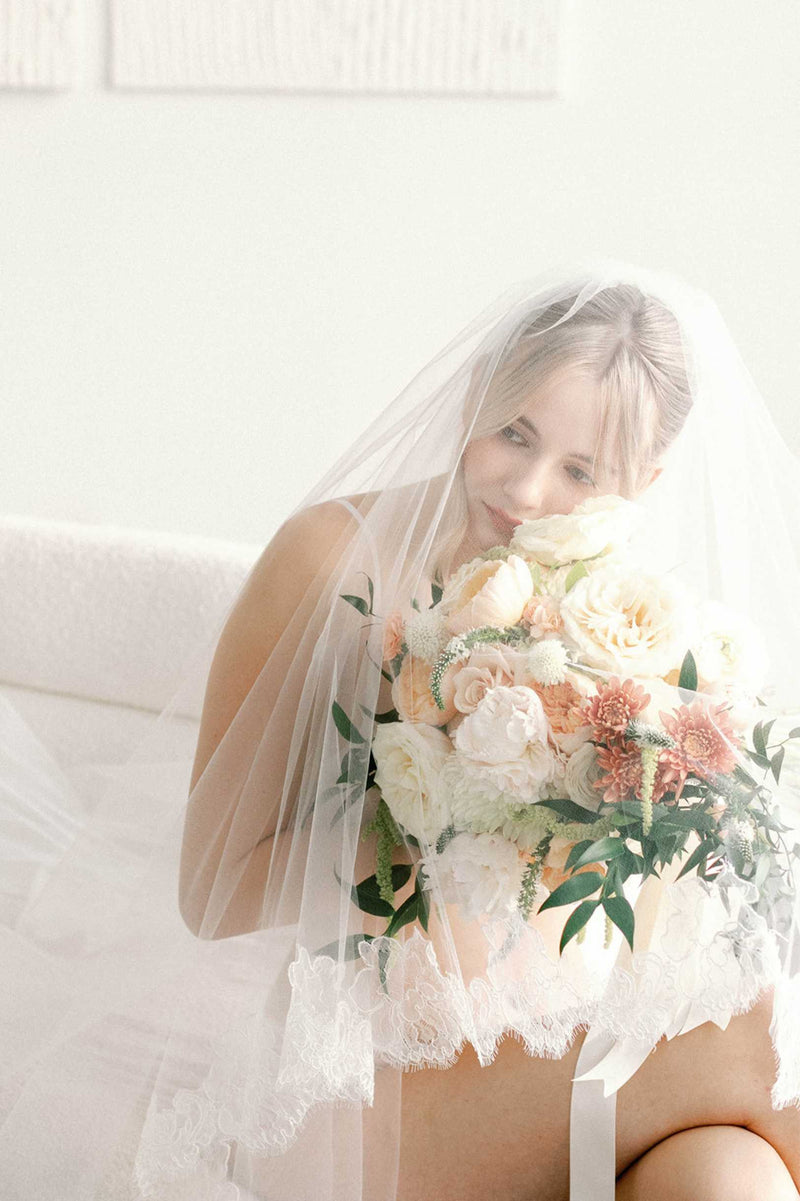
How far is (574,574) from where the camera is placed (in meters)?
1.08

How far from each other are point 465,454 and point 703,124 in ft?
3.48

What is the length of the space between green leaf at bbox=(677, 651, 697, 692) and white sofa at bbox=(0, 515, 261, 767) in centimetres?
121

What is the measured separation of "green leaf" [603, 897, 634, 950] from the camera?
0.98 meters

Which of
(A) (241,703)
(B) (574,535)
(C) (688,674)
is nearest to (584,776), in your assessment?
(C) (688,674)

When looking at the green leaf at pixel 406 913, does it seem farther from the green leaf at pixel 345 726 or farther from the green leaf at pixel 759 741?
the green leaf at pixel 759 741

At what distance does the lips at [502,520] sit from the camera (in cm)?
125

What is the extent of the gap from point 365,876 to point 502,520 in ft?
1.32

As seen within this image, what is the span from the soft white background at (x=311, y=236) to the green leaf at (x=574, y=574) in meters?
1.12

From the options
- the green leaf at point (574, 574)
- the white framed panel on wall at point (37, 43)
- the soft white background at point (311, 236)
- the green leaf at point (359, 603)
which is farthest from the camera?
the white framed panel on wall at point (37, 43)

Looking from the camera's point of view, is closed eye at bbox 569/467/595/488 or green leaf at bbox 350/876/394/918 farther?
closed eye at bbox 569/467/595/488

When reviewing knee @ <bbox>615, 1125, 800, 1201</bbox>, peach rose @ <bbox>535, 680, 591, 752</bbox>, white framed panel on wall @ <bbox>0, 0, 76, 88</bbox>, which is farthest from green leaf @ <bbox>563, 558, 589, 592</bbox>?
white framed panel on wall @ <bbox>0, 0, 76, 88</bbox>

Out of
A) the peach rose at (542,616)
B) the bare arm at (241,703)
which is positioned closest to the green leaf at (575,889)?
the peach rose at (542,616)

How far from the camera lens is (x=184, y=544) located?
219 centimetres

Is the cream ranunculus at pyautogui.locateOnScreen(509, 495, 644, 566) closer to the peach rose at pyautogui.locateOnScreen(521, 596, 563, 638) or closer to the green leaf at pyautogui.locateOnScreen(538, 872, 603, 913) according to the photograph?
the peach rose at pyautogui.locateOnScreen(521, 596, 563, 638)
